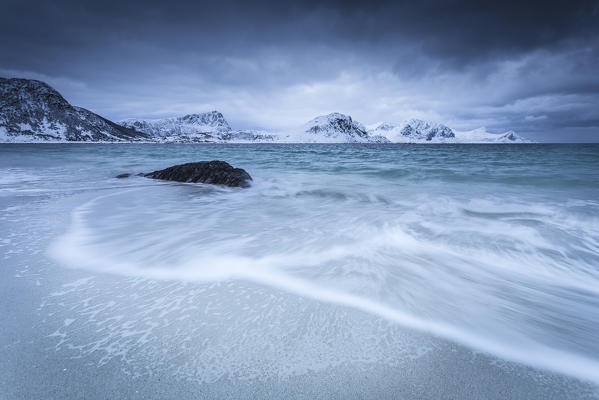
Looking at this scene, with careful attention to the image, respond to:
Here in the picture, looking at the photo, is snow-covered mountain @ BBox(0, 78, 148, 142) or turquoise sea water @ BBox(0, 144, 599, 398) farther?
snow-covered mountain @ BBox(0, 78, 148, 142)

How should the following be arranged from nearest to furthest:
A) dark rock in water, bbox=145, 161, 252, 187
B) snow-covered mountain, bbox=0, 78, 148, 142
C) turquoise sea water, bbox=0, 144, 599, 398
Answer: turquoise sea water, bbox=0, 144, 599, 398 < dark rock in water, bbox=145, 161, 252, 187 < snow-covered mountain, bbox=0, 78, 148, 142

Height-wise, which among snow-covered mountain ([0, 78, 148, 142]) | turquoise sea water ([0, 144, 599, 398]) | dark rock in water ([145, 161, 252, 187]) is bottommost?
turquoise sea water ([0, 144, 599, 398])

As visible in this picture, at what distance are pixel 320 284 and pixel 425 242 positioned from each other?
201 cm

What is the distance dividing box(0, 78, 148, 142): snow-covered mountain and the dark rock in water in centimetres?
17697

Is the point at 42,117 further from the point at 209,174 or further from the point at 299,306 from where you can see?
the point at 299,306

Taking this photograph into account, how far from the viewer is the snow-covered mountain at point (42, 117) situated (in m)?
147

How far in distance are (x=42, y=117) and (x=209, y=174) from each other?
21453 cm

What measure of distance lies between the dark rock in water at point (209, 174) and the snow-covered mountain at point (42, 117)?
176967 mm

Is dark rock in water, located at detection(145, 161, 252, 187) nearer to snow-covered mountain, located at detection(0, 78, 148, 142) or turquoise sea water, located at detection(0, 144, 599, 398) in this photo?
turquoise sea water, located at detection(0, 144, 599, 398)

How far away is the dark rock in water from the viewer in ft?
29.3

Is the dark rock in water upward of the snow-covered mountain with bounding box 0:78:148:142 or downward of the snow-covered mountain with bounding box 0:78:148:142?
downward

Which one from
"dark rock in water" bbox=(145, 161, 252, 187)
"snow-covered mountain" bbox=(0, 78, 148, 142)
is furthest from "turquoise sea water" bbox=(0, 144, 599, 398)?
"snow-covered mountain" bbox=(0, 78, 148, 142)

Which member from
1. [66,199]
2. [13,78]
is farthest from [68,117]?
[66,199]

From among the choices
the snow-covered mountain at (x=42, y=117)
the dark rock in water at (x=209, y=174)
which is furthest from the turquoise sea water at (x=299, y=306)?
the snow-covered mountain at (x=42, y=117)
